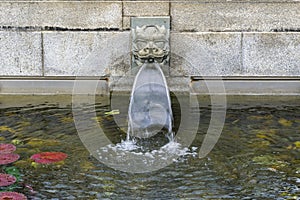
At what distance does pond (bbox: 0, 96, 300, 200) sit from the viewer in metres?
4.98

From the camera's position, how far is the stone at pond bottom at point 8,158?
18.5ft

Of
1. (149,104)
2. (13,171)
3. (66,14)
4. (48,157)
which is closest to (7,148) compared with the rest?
(48,157)

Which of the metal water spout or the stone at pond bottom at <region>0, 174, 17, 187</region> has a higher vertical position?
the metal water spout

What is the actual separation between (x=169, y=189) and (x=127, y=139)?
4.96 ft

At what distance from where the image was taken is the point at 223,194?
4.92 m

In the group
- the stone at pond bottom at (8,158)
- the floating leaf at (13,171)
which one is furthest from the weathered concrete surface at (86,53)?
the floating leaf at (13,171)

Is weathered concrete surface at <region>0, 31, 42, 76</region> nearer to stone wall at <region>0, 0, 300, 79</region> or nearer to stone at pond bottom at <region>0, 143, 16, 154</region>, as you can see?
stone wall at <region>0, 0, 300, 79</region>

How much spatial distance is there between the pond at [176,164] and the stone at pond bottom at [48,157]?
0.06m

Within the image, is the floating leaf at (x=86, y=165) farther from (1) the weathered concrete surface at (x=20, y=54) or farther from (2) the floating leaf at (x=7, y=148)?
(1) the weathered concrete surface at (x=20, y=54)

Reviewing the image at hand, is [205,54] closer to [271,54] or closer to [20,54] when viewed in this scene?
[271,54]

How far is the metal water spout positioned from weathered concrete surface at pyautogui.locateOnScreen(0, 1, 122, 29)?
0.40 m

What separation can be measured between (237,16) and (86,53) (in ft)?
7.47

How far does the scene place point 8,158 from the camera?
5742 millimetres

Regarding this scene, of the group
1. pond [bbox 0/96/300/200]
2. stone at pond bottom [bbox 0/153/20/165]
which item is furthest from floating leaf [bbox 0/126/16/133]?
stone at pond bottom [bbox 0/153/20/165]
